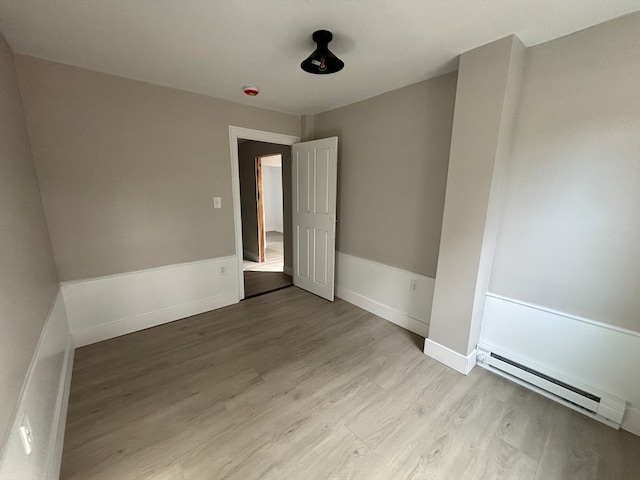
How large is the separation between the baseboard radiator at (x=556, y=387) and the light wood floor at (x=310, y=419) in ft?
0.20

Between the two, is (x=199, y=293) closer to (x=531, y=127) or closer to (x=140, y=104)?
(x=140, y=104)

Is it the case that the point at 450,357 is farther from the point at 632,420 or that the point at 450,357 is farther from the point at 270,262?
the point at 270,262

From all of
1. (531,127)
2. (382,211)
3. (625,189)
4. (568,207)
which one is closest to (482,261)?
(568,207)

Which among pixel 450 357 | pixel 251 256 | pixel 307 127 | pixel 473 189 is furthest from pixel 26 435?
pixel 251 256

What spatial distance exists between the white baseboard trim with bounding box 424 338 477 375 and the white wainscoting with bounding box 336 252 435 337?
28 centimetres

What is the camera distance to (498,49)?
1.63 m

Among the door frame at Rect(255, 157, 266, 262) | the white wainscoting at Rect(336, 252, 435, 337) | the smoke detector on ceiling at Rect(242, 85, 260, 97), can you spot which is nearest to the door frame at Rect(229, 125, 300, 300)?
the smoke detector on ceiling at Rect(242, 85, 260, 97)

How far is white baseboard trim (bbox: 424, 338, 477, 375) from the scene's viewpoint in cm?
200

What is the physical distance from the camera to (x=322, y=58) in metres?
1.54

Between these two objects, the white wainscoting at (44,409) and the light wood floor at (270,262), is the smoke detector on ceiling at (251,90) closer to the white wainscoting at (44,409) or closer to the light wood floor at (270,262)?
the white wainscoting at (44,409)

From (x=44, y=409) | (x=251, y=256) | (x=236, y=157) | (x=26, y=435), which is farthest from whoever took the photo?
(x=251, y=256)

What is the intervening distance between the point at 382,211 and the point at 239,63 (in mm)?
1801

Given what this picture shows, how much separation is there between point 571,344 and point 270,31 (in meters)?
2.74

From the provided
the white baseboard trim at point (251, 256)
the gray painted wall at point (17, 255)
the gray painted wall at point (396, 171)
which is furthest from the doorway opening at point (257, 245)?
the gray painted wall at point (17, 255)
